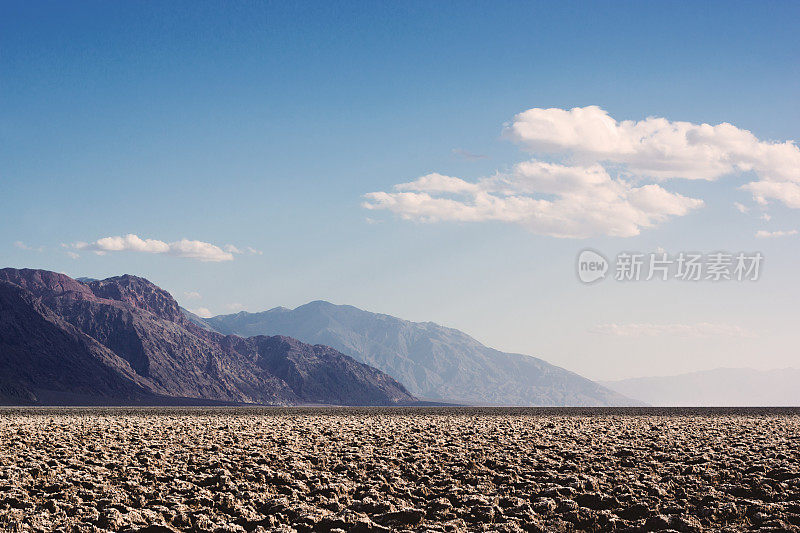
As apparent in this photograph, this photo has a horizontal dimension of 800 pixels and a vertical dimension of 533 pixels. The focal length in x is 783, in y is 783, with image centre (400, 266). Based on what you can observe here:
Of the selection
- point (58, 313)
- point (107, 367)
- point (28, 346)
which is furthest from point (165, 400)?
point (58, 313)

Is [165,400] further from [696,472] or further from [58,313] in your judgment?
[696,472]

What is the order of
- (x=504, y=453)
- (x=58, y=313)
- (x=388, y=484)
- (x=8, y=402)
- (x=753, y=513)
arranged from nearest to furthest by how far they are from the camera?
(x=753, y=513), (x=388, y=484), (x=504, y=453), (x=8, y=402), (x=58, y=313)

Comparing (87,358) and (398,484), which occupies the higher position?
(398,484)

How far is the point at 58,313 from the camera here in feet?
630

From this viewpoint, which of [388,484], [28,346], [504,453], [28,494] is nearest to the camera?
[28,494]

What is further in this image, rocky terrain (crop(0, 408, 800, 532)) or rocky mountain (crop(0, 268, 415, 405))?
rocky mountain (crop(0, 268, 415, 405))

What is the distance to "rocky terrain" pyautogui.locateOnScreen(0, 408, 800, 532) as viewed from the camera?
12.1m

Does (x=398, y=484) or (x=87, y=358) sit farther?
(x=87, y=358)

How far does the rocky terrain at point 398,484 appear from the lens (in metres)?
12.1

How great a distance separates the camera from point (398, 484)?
15.7 metres

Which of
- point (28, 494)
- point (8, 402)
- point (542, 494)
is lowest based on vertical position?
point (8, 402)

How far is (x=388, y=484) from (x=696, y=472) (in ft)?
22.9

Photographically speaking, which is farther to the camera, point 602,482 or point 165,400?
point 165,400

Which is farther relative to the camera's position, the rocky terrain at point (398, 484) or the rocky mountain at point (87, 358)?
the rocky mountain at point (87, 358)
